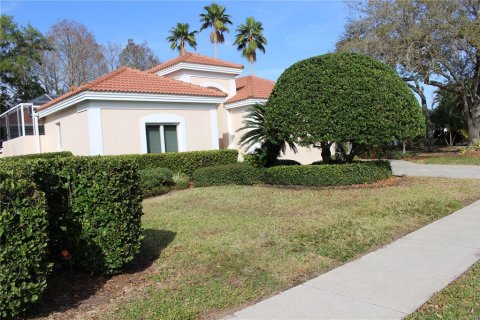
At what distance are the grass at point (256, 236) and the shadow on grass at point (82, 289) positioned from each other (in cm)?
19

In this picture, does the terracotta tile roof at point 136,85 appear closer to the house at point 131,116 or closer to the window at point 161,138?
the house at point 131,116

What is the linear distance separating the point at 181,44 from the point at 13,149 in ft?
75.2

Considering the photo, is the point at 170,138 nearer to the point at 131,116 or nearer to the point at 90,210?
the point at 131,116

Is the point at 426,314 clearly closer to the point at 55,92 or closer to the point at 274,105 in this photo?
the point at 274,105

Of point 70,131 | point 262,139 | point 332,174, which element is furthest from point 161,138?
point 332,174

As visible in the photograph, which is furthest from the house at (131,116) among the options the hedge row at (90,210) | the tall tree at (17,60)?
the tall tree at (17,60)

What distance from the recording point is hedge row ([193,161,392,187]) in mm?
11875

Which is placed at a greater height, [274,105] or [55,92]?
[55,92]

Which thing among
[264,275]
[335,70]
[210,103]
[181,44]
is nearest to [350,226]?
[264,275]

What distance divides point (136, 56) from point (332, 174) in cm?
4190

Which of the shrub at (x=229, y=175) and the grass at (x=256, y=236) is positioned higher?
the shrub at (x=229, y=175)

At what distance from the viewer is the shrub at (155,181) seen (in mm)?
12758

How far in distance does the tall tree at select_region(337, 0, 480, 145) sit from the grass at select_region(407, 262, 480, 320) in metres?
20.5

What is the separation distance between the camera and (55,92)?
4284cm
